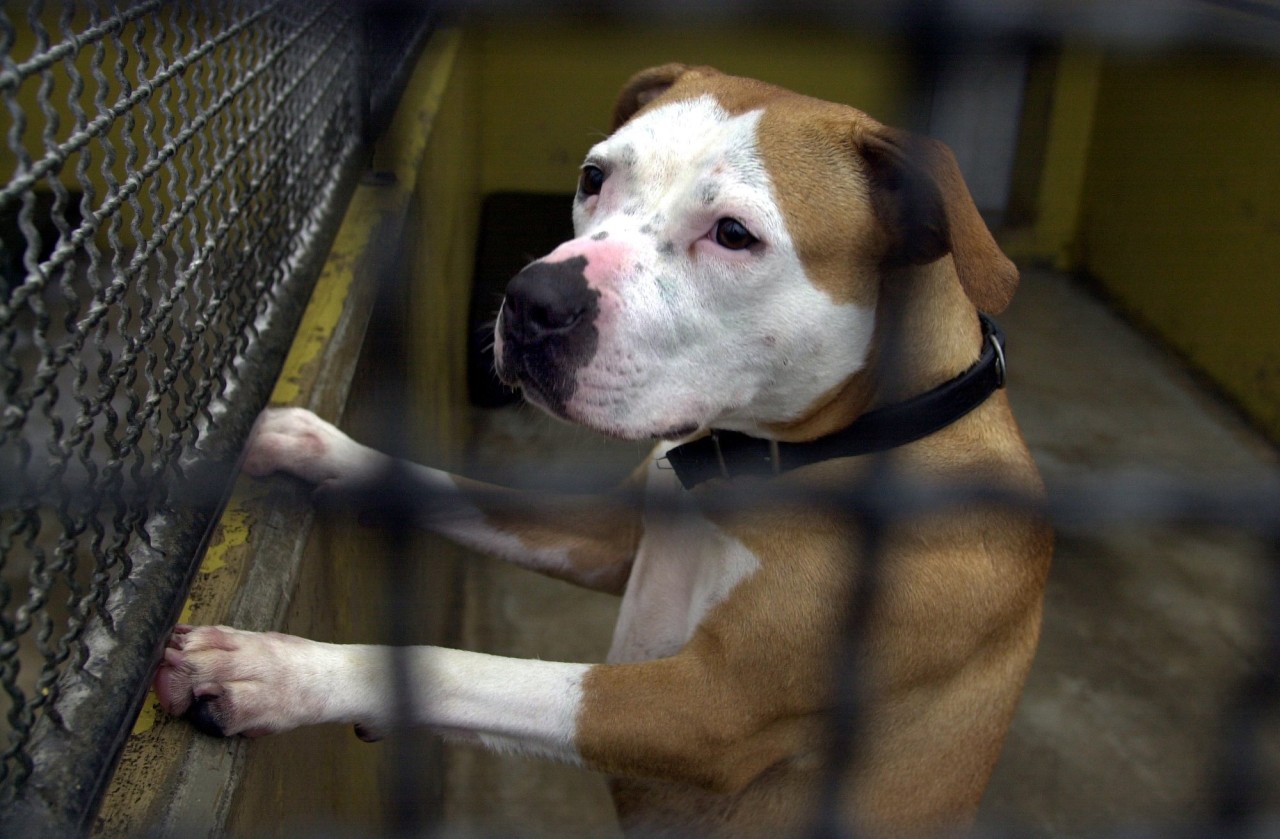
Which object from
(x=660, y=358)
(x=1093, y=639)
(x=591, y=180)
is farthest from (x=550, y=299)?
(x=1093, y=639)

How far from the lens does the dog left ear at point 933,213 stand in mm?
1294

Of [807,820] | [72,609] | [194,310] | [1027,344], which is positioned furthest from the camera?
[1027,344]

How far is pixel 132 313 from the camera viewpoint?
1.18 meters

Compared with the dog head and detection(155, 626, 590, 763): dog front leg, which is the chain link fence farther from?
the dog head

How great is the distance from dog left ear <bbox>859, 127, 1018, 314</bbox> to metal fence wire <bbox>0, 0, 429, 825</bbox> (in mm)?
639

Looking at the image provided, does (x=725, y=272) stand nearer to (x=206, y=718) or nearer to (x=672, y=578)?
(x=672, y=578)

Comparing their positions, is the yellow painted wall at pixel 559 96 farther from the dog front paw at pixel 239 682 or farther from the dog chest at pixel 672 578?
the dog front paw at pixel 239 682

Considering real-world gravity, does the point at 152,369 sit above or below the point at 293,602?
above

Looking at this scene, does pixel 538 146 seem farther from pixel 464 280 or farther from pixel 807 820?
pixel 807 820

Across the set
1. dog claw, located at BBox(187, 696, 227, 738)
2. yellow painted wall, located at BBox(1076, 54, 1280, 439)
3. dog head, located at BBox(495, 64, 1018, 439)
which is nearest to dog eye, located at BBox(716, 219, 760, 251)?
dog head, located at BBox(495, 64, 1018, 439)

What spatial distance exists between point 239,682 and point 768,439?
0.81 meters

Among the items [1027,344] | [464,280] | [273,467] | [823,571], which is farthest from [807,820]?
[1027,344]

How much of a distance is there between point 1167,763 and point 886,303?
2089 millimetres

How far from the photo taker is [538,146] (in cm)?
553
